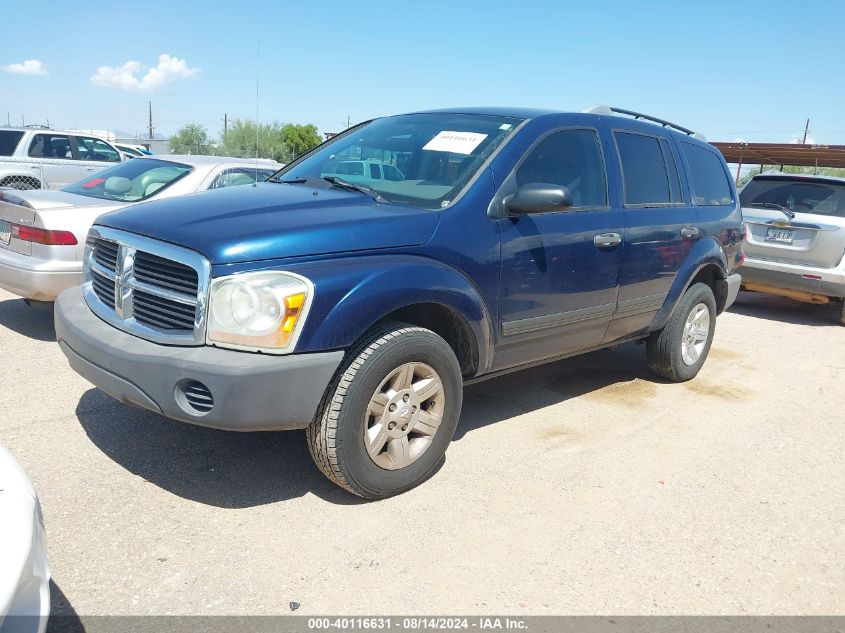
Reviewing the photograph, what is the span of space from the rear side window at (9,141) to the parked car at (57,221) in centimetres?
670

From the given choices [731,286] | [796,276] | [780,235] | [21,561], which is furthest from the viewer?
[780,235]

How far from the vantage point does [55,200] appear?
222 inches

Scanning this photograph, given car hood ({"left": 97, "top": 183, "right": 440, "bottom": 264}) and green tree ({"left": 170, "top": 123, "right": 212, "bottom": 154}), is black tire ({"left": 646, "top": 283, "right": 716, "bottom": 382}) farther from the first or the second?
green tree ({"left": 170, "top": 123, "right": 212, "bottom": 154})

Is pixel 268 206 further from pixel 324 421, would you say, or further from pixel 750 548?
pixel 750 548

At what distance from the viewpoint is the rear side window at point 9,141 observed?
11734 mm

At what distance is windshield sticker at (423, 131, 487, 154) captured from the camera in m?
3.93

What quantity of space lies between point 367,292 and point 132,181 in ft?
13.5

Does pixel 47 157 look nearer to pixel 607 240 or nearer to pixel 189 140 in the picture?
pixel 607 240

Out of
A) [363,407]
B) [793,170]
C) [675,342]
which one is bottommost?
[675,342]

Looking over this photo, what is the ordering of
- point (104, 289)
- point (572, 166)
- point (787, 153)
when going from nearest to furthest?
point (104, 289) → point (572, 166) → point (787, 153)

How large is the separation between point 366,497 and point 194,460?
986 mm

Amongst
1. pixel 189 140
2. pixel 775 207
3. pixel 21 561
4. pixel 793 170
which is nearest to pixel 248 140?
pixel 189 140

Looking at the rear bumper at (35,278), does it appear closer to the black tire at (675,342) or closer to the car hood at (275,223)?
the car hood at (275,223)

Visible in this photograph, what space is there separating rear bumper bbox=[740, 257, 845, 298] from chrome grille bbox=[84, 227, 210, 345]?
741 cm
